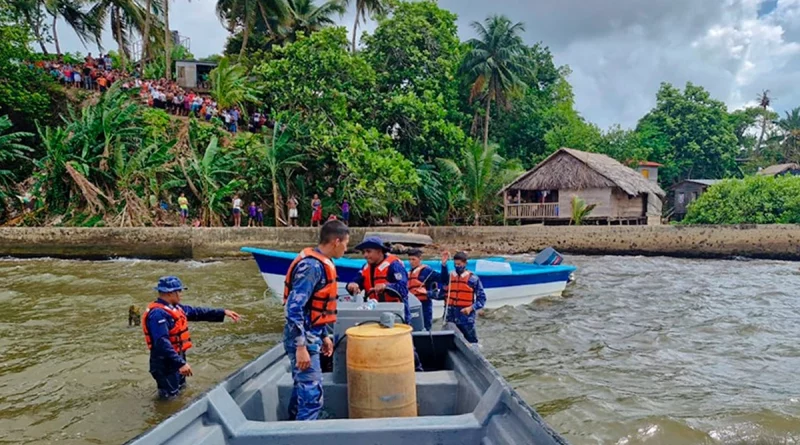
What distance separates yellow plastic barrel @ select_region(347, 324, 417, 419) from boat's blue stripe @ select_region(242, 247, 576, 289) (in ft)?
22.2

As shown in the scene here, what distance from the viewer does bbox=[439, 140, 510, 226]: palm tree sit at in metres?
25.6

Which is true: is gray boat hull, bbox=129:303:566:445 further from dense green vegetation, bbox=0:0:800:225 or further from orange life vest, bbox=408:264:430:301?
dense green vegetation, bbox=0:0:800:225

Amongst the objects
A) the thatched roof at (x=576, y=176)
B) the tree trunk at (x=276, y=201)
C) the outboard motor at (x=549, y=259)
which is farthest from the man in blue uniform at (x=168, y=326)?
the thatched roof at (x=576, y=176)

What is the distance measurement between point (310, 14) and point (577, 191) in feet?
63.9

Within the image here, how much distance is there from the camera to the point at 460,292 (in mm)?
7500

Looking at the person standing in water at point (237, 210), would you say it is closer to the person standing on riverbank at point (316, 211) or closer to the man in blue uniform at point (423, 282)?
the person standing on riverbank at point (316, 211)

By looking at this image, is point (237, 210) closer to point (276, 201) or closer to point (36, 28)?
point (276, 201)

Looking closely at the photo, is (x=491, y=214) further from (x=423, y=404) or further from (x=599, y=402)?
(x=423, y=404)

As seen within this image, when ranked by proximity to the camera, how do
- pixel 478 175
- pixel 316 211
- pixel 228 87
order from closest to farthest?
1. pixel 316 211
2. pixel 478 175
3. pixel 228 87

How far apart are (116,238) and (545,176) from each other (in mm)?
17951

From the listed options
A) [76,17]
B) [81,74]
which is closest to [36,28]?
[76,17]

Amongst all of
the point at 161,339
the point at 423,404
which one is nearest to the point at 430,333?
the point at 423,404

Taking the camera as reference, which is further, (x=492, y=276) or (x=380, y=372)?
(x=492, y=276)

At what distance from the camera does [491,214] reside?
27.4 m
